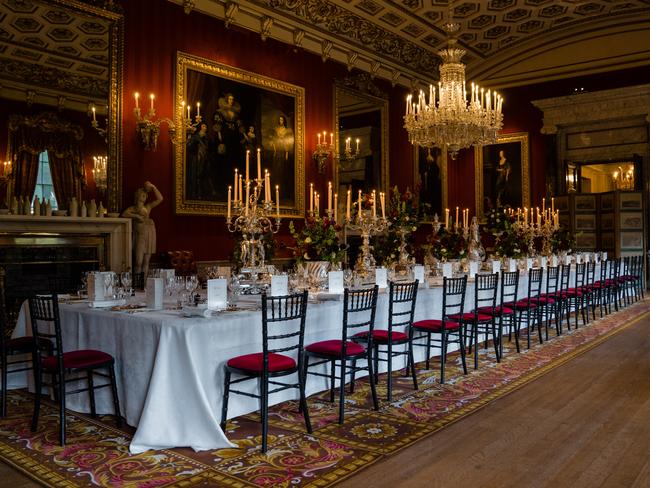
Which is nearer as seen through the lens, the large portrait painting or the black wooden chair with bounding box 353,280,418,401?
the black wooden chair with bounding box 353,280,418,401

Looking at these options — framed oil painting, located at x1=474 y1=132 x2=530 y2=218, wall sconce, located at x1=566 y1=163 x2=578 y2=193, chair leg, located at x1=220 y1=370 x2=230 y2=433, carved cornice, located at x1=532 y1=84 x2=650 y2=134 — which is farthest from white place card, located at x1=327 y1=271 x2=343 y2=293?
carved cornice, located at x1=532 y1=84 x2=650 y2=134

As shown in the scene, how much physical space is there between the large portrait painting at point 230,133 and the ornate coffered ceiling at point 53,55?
1142 mm

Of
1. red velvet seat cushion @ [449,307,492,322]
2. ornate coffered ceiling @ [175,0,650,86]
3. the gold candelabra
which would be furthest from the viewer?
ornate coffered ceiling @ [175,0,650,86]

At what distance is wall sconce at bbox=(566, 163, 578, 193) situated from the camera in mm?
13469

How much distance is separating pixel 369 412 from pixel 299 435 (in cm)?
66

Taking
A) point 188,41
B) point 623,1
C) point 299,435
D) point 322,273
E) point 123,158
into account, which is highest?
point 623,1

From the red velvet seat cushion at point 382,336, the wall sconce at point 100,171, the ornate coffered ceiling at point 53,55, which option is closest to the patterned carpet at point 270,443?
the red velvet seat cushion at point 382,336

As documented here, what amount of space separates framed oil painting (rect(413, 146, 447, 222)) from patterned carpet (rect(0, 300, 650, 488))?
26.9ft

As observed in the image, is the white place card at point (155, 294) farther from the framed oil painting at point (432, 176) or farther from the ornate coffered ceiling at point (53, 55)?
the framed oil painting at point (432, 176)

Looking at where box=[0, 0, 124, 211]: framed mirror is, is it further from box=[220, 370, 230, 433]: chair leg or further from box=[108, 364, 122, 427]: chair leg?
box=[220, 370, 230, 433]: chair leg

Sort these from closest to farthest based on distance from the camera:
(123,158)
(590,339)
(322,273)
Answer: (322,273), (590,339), (123,158)

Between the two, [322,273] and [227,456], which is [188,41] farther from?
[227,456]

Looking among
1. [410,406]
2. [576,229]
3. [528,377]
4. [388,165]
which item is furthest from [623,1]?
[410,406]

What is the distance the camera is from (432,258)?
22.8ft
